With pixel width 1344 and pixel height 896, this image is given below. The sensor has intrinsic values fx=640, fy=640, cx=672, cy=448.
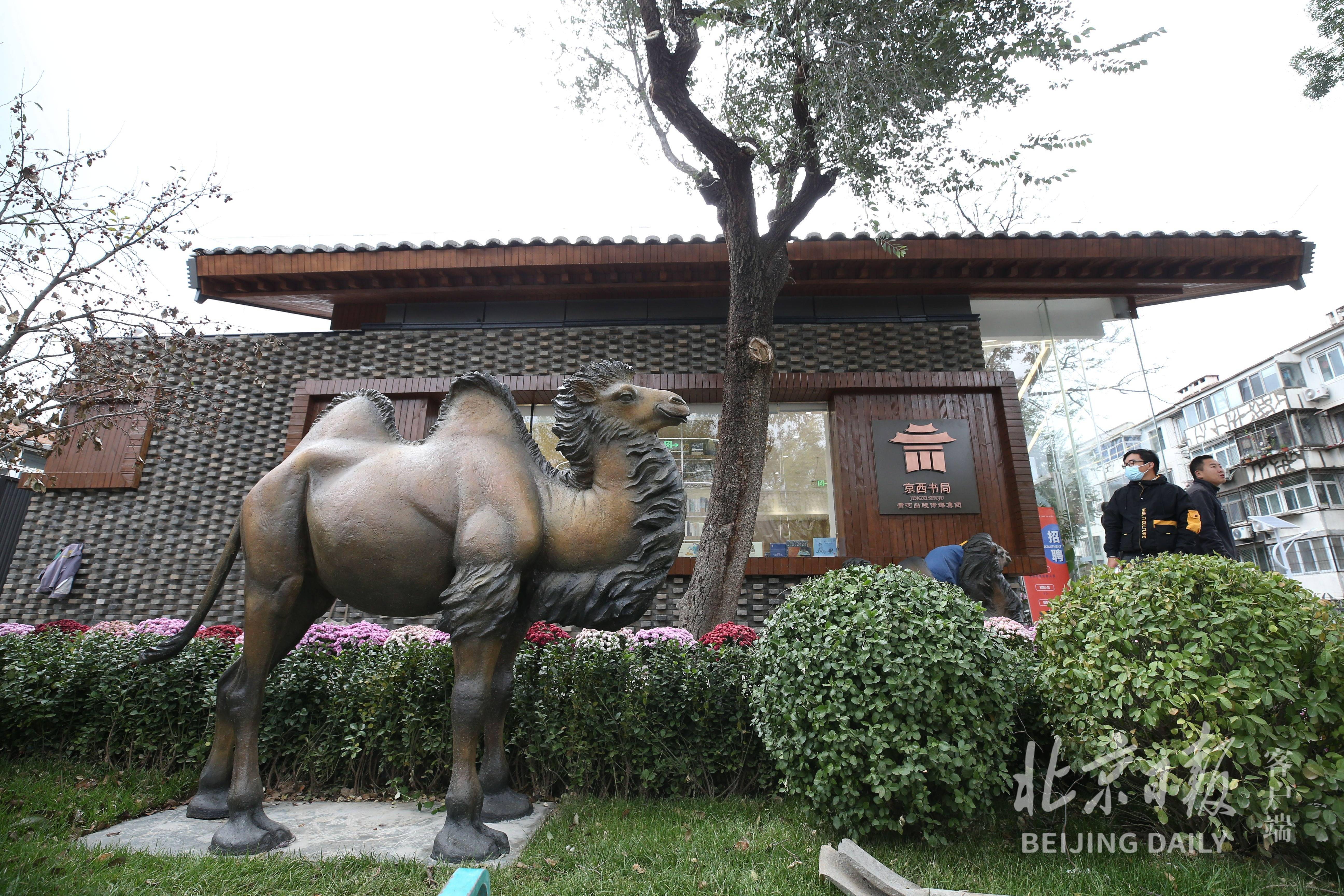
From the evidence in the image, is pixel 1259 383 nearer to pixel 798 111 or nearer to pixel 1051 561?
pixel 1051 561

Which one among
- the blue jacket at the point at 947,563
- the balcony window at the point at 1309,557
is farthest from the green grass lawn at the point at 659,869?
the balcony window at the point at 1309,557

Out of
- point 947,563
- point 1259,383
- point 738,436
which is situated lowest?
point 947,563

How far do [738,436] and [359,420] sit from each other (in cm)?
346

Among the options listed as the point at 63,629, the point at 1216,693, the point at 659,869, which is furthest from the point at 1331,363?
the point at 63,629

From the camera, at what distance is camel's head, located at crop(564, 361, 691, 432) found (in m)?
2.88

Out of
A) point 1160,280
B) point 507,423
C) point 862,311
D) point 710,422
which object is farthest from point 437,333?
point 1160,280

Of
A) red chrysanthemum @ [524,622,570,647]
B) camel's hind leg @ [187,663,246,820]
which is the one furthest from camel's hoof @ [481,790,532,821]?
camel's hind leg @ [187,663,246,820]

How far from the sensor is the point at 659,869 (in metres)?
2.50

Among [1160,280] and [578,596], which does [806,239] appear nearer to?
[1160,280]

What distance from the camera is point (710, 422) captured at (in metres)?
8.93

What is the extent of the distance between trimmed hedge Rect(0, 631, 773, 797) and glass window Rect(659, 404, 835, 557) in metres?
4.68

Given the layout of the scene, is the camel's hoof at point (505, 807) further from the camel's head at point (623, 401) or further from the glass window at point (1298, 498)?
the glass window at point (1298, 498)

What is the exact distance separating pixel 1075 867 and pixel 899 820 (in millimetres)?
636

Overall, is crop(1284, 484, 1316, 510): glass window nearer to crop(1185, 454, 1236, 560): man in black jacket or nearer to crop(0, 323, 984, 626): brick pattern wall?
crop(0, 323, 984, 626): brick pattern wall
